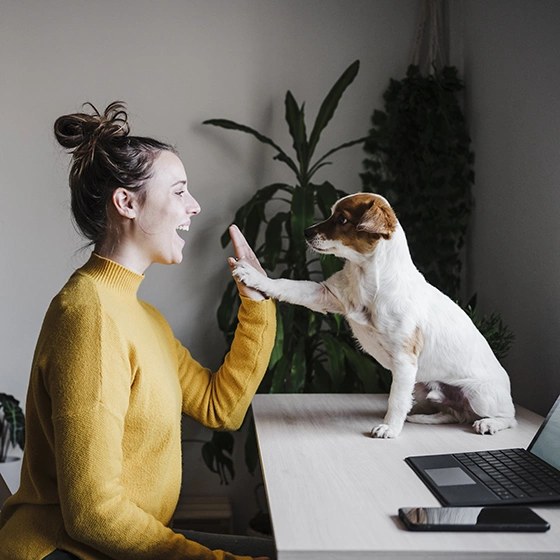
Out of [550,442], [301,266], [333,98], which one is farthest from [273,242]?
[550,442]

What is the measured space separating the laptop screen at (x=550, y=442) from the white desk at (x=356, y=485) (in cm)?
9

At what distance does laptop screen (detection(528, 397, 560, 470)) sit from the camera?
1.09 metres

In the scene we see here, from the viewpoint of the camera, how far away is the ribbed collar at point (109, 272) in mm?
1182

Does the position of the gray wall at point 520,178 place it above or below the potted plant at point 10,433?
above

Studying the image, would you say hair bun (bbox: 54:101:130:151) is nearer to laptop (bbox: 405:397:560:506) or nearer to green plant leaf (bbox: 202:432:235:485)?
laptop (bbox: 405:397:560:506)

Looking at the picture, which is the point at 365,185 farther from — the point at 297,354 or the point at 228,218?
the point at 297,354

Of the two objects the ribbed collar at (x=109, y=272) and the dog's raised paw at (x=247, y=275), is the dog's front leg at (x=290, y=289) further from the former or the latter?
the ribbed collar at (x=109, y=272)

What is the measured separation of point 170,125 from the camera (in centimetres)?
252

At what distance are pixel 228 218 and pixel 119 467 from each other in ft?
5.32

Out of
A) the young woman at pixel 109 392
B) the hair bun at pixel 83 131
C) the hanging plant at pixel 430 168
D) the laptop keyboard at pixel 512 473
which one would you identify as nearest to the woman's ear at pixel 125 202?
the young woman at pixel 109 392

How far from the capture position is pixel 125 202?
1196 mm

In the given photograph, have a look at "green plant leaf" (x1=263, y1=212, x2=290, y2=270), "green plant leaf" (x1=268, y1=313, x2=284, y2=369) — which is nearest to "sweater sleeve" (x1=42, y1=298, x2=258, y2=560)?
"green plant leaf" (x1=268, y1=313, x2=284, y2=369)

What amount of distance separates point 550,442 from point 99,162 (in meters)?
0.96

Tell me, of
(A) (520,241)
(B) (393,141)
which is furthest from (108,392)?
(B) (393,141)
